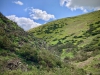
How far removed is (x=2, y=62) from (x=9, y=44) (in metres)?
4.03

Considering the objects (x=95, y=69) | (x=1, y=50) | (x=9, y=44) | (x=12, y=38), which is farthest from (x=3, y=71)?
(x=95, y=69)

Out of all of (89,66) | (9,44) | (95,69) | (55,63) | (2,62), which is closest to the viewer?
(2,62)

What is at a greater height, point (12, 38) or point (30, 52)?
point (12, 38)

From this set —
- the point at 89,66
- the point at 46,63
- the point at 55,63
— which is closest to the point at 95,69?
the point at 89,66

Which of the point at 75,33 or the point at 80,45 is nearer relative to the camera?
the point at 80,45

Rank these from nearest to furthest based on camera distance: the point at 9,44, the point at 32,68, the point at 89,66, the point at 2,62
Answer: the point at 2,62 → the point at 32,68 → the point at 9,44 → the point at 89,66

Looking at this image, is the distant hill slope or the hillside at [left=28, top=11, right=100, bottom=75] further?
the distant hill slope

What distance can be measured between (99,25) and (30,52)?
8671 centimetres

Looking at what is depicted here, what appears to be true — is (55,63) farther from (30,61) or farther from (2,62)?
(2,62)

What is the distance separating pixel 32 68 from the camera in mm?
21000

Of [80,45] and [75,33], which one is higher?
[75,33]

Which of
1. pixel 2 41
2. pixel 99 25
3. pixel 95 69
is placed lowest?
pixel 95 69

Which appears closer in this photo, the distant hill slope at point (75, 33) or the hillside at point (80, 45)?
A: the hillside at point (80, 45)

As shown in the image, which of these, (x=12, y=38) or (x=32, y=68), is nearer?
(x=32, y=68)
